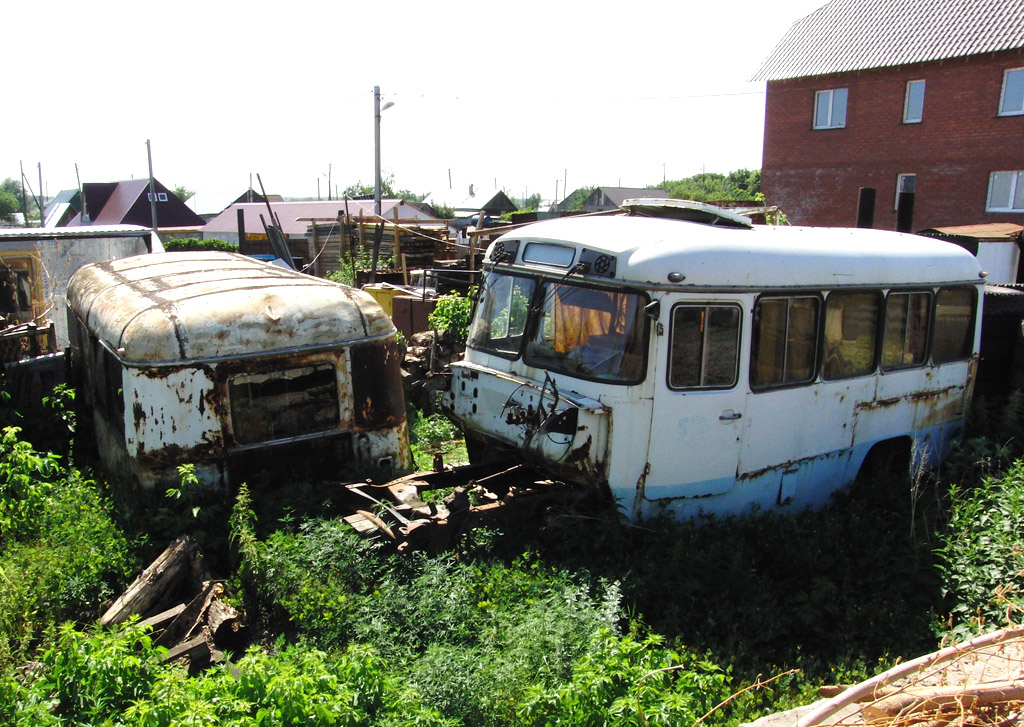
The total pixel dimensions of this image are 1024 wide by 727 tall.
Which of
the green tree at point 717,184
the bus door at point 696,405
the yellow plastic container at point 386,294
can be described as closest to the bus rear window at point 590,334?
the bus door at point 696,405

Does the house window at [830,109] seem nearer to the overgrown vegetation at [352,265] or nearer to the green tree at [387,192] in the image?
the overgrown vegetation at [352,265]

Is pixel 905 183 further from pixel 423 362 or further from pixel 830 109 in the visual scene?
pixel 423 362

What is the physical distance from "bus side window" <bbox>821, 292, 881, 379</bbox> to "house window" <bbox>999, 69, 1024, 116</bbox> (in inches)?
766

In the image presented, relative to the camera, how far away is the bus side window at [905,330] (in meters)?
7.23

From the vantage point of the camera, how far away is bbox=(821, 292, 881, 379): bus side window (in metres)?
6.74

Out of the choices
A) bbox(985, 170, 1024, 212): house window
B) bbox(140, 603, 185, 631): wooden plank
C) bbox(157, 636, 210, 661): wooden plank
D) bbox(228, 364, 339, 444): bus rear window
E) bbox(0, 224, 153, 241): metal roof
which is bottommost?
bbox(157, 636, 210, 661): wooden plank

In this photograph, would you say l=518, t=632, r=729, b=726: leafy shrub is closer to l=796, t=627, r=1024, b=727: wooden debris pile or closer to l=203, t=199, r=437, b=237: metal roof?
l=796, t=627, r=1024, b=727: wooden debris pile

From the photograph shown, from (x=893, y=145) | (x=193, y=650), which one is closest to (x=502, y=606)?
(x=193, y=650)

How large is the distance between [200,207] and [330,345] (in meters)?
56.1

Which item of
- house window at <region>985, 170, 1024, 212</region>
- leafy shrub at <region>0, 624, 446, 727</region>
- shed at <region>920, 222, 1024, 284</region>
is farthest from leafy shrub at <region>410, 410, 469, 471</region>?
house window at <region>985, 170, 1024, 212</region>

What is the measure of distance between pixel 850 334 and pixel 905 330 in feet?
2.85

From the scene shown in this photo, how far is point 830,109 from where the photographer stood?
25.5m

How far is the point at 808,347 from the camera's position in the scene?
21.7 feet

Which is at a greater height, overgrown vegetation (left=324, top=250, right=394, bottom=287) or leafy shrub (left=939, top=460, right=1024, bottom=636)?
overgrown vegetation (left=324, top=250, right=394, bottom=287)
